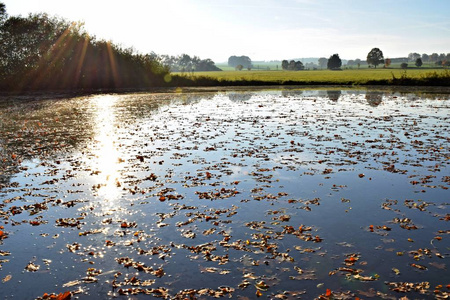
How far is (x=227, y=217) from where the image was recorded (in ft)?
29.5

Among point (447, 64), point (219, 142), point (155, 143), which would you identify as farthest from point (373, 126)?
point (447, 64)

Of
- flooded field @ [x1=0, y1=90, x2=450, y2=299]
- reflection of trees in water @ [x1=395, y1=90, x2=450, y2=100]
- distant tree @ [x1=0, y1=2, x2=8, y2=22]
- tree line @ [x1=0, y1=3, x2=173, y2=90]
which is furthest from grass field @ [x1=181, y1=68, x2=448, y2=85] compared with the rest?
flooded field @ [x1=0, y1=90, x2=450, y2=299]

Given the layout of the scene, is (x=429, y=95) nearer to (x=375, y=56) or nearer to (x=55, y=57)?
(x=55, y=57)

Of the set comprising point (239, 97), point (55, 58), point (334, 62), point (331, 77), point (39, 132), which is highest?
point (334, 62)

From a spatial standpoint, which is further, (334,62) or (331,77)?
(334,62)

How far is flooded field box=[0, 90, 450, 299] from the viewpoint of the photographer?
6.16m

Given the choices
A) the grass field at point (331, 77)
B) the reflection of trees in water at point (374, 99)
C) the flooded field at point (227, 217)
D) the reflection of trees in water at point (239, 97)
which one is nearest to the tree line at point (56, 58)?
the grass field at point (331, 77)

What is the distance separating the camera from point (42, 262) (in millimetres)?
6855

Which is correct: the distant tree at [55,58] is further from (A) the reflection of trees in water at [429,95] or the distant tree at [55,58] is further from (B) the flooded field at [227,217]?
(A) the reflection of trees in water at [429,95]

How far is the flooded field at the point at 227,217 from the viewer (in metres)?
6.16

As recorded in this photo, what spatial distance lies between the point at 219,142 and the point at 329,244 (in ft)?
37.8

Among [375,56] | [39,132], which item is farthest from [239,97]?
[375,56]

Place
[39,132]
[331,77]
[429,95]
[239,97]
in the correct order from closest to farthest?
[39,132], [429,95], [239,97], [331,77]

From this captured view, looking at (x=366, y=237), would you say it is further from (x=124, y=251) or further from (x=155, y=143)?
(x=155, y=143)
